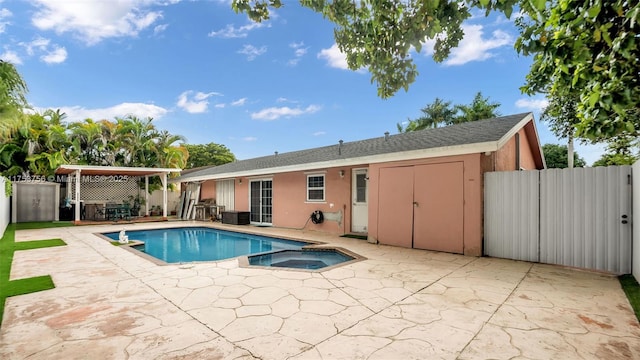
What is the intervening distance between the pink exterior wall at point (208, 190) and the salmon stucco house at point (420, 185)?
6452mm

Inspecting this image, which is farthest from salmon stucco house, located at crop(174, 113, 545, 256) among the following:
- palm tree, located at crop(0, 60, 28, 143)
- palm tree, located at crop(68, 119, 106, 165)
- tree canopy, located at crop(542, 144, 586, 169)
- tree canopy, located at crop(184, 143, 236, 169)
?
tree canopy, located at crop(184, 143, 236, 169)

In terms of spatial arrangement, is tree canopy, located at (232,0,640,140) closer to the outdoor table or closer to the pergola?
the pergola

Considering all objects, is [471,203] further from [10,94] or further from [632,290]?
[10,94]

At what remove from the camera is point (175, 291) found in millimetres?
4371

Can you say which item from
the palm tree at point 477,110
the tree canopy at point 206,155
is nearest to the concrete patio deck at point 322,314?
the palm tree at point 477,110

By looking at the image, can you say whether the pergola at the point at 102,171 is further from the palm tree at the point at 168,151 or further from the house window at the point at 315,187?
the house window at the point at 315,187

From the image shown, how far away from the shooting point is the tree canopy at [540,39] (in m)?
2.79

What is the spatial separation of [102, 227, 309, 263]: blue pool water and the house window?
7.84 ft

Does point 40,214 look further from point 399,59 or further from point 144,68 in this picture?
point 399,59

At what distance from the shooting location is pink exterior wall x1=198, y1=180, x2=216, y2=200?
17719mm

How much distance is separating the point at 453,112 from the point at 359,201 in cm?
1897

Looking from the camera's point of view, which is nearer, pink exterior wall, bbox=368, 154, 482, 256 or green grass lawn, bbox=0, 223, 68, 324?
green grass lawn, bbox=0, 223, 68, 324

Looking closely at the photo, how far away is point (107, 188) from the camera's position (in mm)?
17984

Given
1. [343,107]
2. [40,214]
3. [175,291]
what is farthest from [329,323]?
[343,107]
